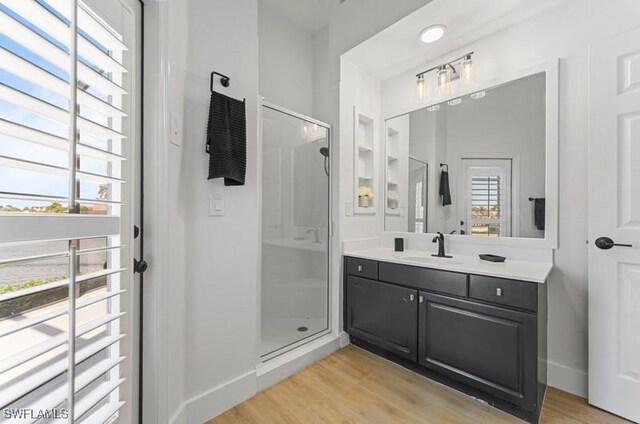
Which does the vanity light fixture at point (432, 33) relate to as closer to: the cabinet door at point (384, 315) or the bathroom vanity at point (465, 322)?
the bathroom vanity at point (465, 322)

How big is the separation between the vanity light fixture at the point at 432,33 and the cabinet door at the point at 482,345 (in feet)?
6.54

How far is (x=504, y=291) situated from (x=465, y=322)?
0.30 metres

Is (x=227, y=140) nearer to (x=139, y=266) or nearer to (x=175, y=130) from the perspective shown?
(x=175, y=130)

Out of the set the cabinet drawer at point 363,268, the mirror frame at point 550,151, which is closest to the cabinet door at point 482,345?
the cabinet drawer at point 363,268

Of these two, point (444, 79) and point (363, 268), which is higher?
point (444, 79)

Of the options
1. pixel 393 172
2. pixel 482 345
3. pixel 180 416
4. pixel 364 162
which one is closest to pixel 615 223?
pixel 482 345

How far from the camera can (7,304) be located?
56 cm

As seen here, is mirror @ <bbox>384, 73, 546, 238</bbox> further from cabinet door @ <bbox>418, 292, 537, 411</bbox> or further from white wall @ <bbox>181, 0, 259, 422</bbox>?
white wall @ <bbox>181, 0, 259, 422</bbox>

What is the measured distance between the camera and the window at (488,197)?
2.14m

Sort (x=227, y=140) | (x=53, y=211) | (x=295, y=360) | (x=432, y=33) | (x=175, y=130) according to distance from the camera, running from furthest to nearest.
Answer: (x=432, y=33)
(x=295, y=360)
(x=227, y=140)
(x=175, y=130)
(x=53, y=211)

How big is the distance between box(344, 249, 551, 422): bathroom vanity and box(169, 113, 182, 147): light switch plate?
5.22 ft

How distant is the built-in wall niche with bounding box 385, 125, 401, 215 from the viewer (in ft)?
9.17

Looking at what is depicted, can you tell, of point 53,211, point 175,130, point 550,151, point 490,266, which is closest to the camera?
point 53,211

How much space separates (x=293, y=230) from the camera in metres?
2.36
